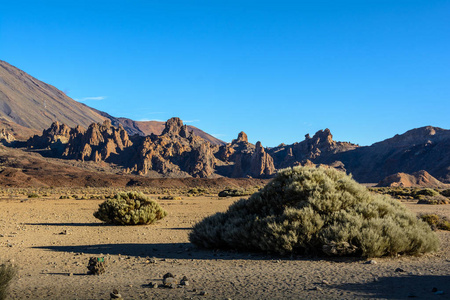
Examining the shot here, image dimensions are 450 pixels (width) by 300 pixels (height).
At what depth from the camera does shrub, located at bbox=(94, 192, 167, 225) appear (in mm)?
18219

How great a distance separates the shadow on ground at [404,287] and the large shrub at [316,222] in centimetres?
171

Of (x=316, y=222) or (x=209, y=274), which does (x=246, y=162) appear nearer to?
(x=316, y=222)

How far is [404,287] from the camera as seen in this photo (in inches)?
271

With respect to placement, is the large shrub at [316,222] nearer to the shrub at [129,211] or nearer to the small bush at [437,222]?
the small bush at [437,222]

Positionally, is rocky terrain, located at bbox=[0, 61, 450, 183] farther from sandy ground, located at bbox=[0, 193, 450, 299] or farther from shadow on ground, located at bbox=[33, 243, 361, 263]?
sandy ground, located at bbox=[0, 193, 450, 299]

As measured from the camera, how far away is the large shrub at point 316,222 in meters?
9.31

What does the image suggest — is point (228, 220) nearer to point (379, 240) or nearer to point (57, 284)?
point (379, 240)

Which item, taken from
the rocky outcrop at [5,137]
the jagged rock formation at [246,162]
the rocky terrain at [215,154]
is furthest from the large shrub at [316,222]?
the rocky outcrop at [5,137]

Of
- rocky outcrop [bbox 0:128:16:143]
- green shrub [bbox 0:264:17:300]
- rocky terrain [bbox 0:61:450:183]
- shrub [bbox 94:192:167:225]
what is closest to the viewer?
green shrub [bbox 0:264:17:300]

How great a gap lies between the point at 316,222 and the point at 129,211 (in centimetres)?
1128

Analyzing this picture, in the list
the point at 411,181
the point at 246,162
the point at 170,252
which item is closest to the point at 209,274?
the point at 170,252

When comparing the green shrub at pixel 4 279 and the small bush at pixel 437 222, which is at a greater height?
the small bush at pixel 437 222

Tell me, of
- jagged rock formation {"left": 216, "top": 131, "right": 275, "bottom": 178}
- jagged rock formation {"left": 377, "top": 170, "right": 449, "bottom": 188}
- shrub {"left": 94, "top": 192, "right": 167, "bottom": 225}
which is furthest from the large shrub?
jagged rock formation {"left": 216, "top": 131, "right": 275, "bottom": 178}

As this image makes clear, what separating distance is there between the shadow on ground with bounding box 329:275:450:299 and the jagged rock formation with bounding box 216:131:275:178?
439ft
